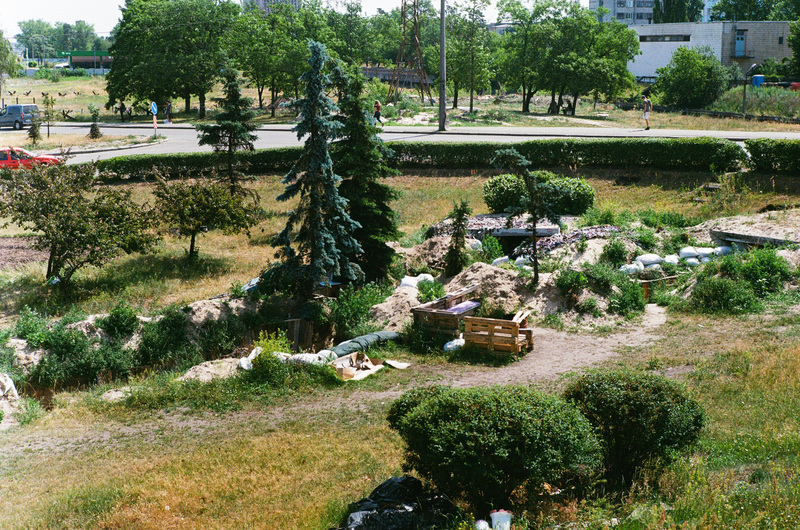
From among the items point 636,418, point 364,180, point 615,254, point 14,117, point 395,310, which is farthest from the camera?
point 14,117

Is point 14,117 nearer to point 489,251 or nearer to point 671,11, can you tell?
point 489,251

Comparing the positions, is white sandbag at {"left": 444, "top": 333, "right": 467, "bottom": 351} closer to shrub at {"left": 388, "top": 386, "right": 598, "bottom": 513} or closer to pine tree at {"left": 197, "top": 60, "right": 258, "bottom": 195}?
shrub at {"left": 388, "top": 386, "right": 598, "bottom": 513}

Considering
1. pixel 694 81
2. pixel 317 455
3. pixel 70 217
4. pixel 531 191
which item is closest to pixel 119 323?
pixel 70 217

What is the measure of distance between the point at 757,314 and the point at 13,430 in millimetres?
14357

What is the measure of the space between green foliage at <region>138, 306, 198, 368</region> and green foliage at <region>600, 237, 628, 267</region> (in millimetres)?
10202

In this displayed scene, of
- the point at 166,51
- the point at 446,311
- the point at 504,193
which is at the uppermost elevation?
the point at 166,51

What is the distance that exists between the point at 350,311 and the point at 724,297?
832cm

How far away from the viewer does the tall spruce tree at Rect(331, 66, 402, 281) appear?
62.3ft

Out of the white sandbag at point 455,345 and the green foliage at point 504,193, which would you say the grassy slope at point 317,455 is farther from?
the green foliage at point 504,193

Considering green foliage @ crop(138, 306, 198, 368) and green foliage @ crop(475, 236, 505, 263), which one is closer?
green foliage @ crop(138, 306, 198, 368)

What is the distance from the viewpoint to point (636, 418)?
7996 mm

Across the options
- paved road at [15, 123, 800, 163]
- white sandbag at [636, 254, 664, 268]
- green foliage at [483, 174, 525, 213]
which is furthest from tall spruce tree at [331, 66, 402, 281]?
paved road at [15, 123, 800, 163]

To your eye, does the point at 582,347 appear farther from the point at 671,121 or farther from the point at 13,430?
the point at 671,121

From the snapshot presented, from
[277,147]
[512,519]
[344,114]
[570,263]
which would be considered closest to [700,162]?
[570,263]
